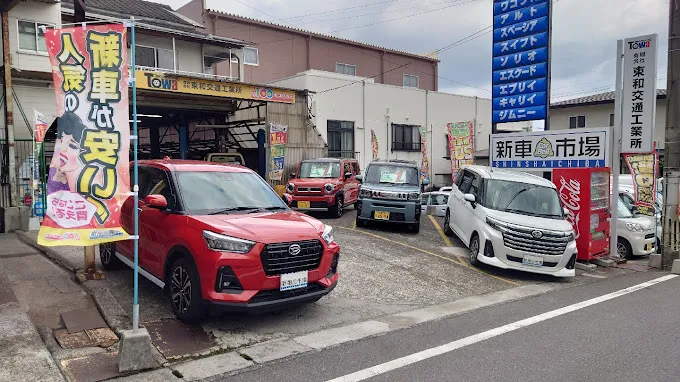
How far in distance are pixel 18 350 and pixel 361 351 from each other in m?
3.32

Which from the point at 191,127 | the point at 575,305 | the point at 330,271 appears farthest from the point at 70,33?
the point at 191,127

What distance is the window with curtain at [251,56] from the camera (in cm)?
2761

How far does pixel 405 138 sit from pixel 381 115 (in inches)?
104

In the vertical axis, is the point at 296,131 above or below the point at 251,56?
below

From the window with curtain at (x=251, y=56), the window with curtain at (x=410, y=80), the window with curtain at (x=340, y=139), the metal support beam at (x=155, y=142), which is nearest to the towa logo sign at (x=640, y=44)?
the window with curtain at (x=340, y=139)

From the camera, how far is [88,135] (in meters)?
4.50

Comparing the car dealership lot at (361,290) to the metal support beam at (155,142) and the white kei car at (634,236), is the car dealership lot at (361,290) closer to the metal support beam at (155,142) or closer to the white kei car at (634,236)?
the white kei car at (634,236)

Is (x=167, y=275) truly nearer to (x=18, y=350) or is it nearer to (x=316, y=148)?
(x=18, y=350)

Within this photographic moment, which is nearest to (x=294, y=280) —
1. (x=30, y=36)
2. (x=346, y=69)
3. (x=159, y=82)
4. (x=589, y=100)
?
(x=159, y=82)

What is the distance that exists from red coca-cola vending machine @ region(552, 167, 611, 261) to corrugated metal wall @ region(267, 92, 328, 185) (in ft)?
39.0

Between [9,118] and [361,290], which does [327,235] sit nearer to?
[361,290]

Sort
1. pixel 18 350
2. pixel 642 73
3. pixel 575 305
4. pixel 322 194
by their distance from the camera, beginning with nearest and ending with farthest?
pixel 18 350, pixel 575 305, pixel 642 73, pixel 322 194

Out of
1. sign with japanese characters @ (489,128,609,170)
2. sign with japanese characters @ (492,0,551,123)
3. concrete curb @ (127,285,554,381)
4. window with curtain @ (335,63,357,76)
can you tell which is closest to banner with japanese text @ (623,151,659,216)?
sign with japanese characters @ (489,128,609,170)

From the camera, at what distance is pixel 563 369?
459cm
